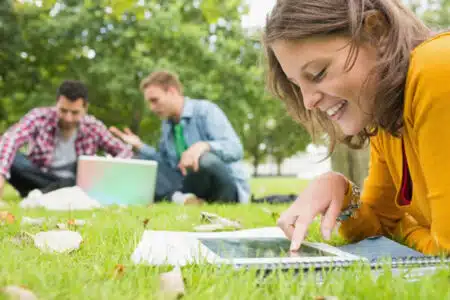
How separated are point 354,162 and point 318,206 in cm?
219

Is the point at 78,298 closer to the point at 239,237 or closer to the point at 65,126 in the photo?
the point at 239,237

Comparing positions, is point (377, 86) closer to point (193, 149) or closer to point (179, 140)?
point (193, 149)

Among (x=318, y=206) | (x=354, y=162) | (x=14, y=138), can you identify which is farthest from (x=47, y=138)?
(x=318, y=206)

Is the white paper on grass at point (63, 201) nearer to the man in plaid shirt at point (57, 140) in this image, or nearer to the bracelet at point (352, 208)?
the man in plaid shirt at point (57, 140)

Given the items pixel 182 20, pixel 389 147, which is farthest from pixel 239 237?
pixel 182 20

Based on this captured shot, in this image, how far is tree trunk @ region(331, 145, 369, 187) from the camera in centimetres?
353

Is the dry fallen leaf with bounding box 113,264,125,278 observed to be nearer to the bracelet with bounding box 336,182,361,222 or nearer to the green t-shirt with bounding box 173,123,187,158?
the bracelet with bounding box 336,182,361,222

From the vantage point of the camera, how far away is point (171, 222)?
7.07 ft

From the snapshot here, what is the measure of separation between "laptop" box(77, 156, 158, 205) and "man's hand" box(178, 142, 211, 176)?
0.85 ft

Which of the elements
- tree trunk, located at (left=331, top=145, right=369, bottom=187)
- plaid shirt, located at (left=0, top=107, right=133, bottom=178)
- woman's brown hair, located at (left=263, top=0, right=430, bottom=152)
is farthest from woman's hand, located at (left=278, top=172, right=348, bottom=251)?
plaid shirt, located at (left=0, top=107, right=133, bottom=178)

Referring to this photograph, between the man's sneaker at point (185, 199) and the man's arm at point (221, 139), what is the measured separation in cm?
44

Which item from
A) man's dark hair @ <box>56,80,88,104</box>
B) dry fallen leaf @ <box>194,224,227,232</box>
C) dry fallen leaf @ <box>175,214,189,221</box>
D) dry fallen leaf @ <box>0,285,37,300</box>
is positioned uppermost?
man's dark hair @ <box>56,80,88,104</box>

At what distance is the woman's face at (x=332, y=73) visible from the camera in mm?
1323

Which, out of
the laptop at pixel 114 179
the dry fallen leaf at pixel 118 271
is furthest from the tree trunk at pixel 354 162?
the dry fallen leaf at pixel 118 271
